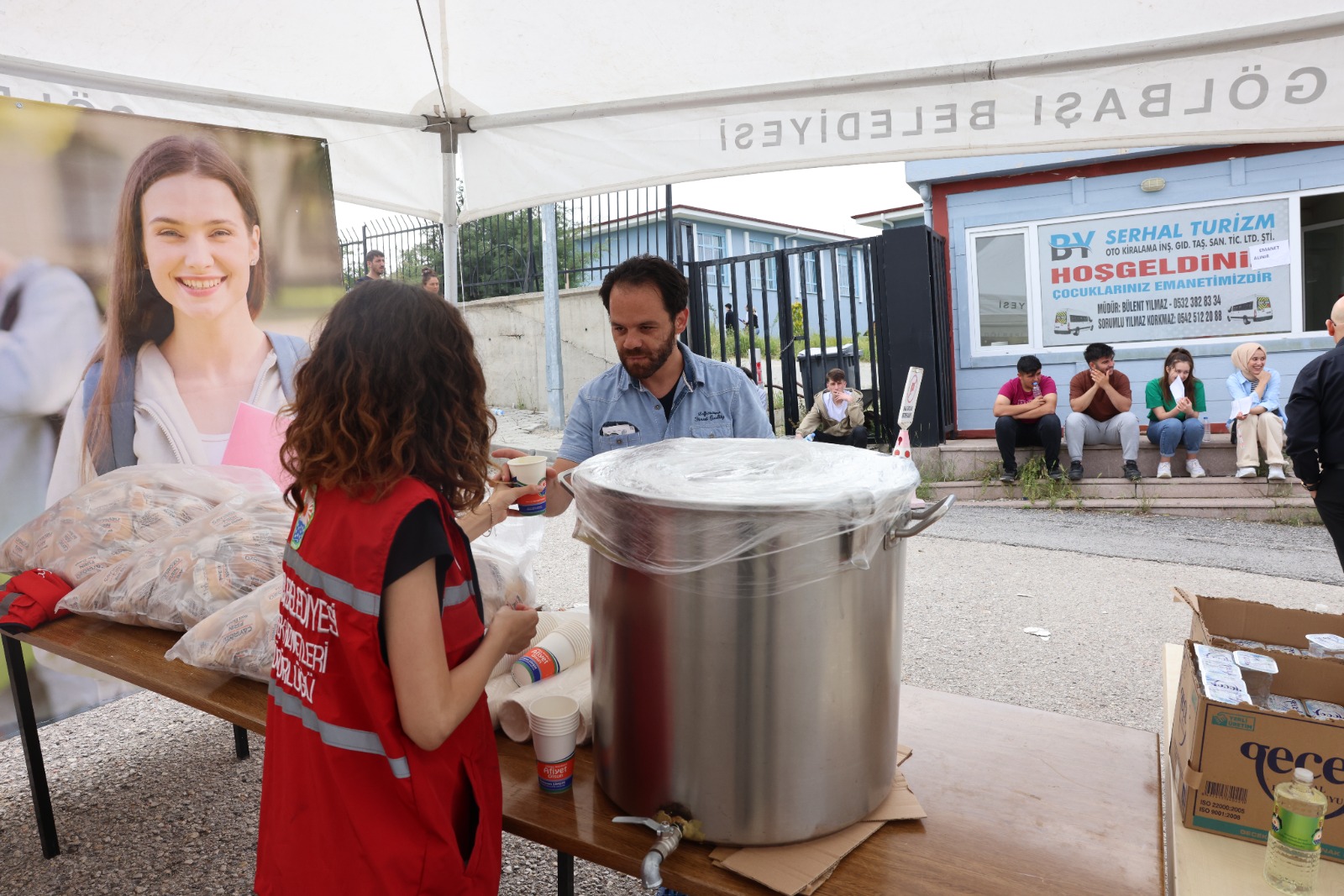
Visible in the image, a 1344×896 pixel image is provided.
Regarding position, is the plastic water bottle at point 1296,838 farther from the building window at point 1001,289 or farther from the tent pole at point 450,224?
the building window at point 1001,289

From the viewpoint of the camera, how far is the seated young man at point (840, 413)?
894 cm

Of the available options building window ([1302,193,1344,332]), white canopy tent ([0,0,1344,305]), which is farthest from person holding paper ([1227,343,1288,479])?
white canopy tent ([0,0,1344,305])

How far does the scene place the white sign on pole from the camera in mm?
8422

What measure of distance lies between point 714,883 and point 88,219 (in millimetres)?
3144

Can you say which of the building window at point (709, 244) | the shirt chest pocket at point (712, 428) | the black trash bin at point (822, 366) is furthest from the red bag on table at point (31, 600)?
the building window at point (709, 244)

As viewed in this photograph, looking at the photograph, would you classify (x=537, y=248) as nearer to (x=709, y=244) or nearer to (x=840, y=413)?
(x=840, y=413)

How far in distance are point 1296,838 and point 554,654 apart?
1329mm

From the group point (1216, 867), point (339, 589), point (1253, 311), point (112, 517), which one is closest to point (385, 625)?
point (339, 589)

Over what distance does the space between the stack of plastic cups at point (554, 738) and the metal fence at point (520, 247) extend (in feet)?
32.5

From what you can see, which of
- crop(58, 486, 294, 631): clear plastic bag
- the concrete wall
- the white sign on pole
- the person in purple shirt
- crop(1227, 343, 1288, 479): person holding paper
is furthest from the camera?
the concrete wall

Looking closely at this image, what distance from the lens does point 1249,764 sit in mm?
1354

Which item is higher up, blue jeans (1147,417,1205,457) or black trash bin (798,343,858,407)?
black trash bin (798,343,858,407)

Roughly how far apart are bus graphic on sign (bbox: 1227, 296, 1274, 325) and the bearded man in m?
8.08

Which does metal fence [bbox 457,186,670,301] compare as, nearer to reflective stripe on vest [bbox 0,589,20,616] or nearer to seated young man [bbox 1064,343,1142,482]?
seated young man [bbox 1064,343,1142,482]
